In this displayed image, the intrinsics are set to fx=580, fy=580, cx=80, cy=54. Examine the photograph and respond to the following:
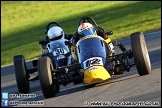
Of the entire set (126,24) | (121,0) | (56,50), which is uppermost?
(121,0)

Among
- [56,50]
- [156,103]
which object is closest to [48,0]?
[56,50]

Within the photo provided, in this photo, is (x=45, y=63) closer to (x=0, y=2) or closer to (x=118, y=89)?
(x=118, y=89)

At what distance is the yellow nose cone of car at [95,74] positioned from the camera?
1066cm

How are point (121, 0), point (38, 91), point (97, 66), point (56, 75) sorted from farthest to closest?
point (121, 0) → point (38, 91) → point (56, 75) → point (97, 66)

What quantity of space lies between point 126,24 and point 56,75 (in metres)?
19.3

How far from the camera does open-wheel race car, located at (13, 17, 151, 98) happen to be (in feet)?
35.9

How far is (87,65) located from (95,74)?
56cm

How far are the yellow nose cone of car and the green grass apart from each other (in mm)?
12770

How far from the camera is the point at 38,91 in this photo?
43.1ft

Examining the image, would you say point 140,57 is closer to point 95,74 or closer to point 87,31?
point 95,74

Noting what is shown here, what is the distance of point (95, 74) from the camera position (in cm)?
1071

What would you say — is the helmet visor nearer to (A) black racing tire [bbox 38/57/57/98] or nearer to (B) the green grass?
(A) black racing tire [bbox 38/57/57/98]

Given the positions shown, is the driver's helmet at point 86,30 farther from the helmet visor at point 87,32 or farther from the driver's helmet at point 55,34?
the driver's helmet at point 55,34

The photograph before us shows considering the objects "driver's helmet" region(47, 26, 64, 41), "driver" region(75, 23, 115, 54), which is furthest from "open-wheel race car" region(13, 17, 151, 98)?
"driver's helmet" region(47, 26, 64, 41)
